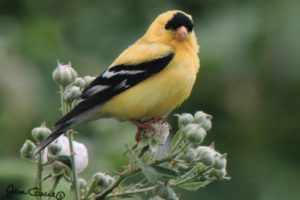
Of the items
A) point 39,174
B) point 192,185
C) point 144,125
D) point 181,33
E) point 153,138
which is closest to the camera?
point 39,174

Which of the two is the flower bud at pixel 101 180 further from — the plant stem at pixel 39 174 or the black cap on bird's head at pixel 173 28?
the black cap on bird's head at pixel 173 28

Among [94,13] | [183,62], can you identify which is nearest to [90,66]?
[94,13]

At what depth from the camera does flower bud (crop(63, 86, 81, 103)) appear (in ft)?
9.93

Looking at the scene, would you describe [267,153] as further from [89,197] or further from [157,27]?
[89,197]

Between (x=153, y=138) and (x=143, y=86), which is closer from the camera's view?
(x=153, y=138)

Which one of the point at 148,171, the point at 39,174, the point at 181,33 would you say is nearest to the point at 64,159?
the point at 39,174

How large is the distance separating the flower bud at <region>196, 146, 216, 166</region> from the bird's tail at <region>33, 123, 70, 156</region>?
0.51 meters

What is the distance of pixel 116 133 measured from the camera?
4.66m

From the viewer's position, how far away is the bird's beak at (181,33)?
13.1 ft

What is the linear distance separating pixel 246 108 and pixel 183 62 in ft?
6.41

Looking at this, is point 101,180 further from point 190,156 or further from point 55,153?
point 190,156

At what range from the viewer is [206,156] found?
2.87 meters

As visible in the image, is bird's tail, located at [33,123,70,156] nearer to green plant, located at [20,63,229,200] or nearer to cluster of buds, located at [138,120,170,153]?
green plant, located at [20,63,229,200]

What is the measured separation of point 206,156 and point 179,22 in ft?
4.23
